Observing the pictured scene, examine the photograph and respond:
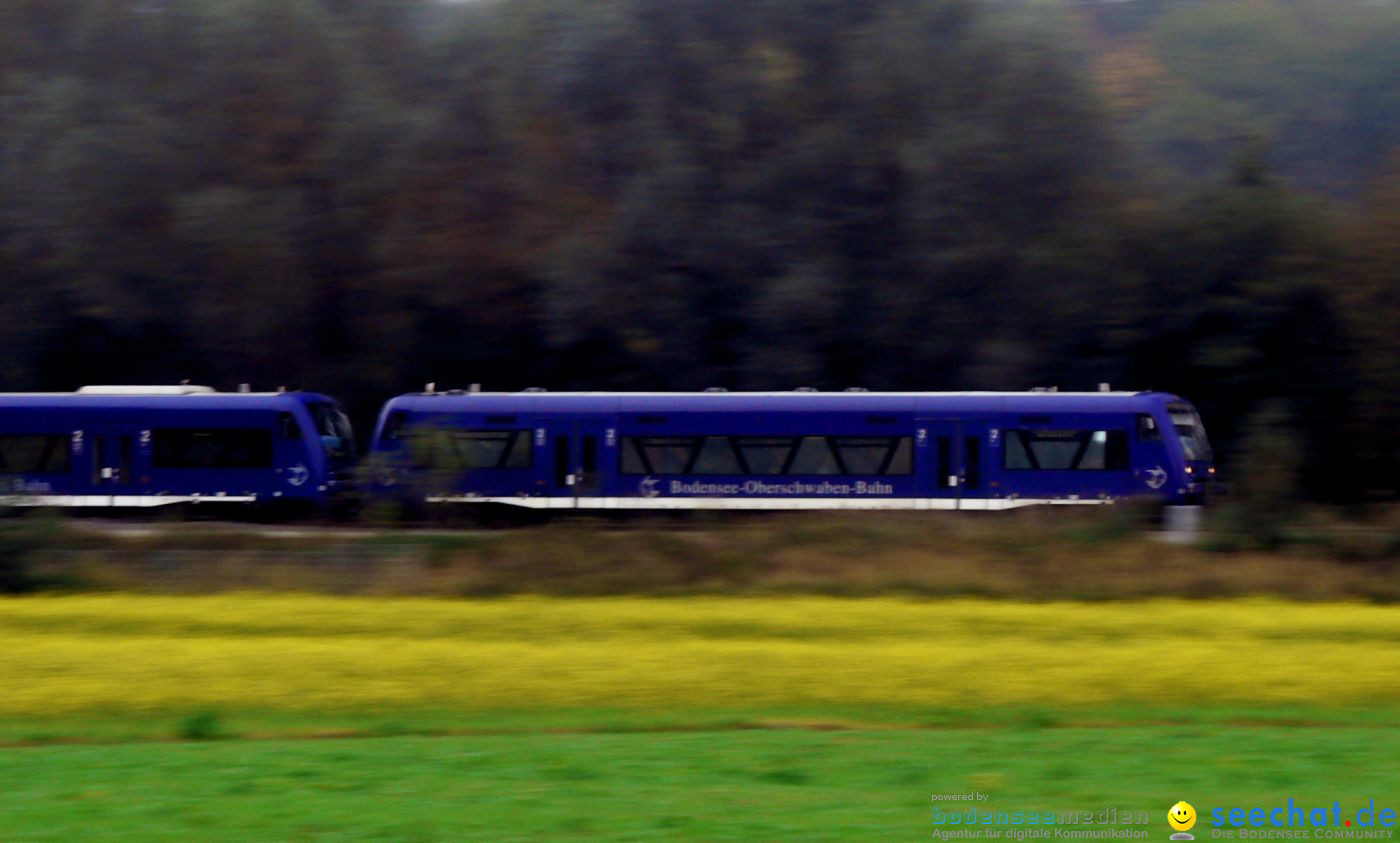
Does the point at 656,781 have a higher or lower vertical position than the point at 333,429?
lower

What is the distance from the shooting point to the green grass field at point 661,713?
9359 mm

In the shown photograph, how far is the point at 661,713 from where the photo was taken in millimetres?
13766

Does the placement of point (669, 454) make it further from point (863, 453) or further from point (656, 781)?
point (656, 781)

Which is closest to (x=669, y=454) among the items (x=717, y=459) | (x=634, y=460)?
(x=634, y=460)

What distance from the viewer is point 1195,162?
3938 cm

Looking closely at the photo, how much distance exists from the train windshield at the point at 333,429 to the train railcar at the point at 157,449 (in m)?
0.69

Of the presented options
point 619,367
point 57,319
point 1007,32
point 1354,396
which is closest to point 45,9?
point 57,319

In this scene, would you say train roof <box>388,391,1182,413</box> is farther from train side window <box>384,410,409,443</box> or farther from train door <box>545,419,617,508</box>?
train door <box>545,419,617,508</box>

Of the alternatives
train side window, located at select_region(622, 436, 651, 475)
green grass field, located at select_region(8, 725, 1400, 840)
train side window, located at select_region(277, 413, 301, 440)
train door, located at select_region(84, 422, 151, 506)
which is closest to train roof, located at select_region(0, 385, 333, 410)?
train side window, located at select_region(277, 413, 301, 440)

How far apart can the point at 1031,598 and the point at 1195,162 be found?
23.2 m

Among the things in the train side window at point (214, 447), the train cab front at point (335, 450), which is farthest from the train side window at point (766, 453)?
the train side window at point (214, 447)

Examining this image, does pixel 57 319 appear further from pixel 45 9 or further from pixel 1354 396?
pixel 1354 396

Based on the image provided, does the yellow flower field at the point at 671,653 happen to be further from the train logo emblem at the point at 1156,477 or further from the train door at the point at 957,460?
the train door at the point at 957,460

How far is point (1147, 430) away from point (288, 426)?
1571 cm
